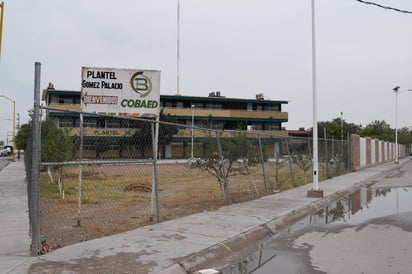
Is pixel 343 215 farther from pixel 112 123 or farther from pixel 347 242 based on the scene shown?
pixel 112 123

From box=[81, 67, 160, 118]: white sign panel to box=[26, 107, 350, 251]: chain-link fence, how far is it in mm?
295

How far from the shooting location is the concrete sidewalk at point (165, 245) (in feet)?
18.3

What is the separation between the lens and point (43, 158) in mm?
13594

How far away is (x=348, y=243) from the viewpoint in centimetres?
746

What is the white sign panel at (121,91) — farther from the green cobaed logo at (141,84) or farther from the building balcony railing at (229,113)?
the building balcony railing at (229,113)

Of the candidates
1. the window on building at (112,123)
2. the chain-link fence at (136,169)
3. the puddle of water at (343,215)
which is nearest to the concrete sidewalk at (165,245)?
the puddle of water at (343,215)

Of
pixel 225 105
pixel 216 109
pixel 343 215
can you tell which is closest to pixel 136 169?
pixel 343 215

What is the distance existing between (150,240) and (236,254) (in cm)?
150

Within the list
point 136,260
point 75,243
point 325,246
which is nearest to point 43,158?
point 75,243

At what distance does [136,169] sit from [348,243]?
28.0ft

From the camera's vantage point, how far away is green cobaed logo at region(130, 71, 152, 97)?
9.14m

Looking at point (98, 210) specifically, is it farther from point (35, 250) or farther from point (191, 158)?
point (35, 250)

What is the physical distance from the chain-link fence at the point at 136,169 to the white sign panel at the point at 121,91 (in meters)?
0.30

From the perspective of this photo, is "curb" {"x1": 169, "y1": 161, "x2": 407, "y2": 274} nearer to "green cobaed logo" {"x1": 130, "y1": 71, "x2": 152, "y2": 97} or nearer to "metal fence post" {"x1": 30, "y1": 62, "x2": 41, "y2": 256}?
"metal fence post" {"x1": 30, "y1": 62, "x2": 41, "y2": 256}
